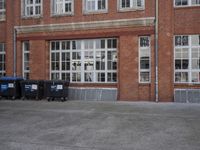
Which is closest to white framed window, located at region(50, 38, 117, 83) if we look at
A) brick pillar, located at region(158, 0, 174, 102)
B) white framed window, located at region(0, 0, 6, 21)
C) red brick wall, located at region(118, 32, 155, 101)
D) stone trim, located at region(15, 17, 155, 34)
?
red brick wall, located at region(118, 32, 155, 101)

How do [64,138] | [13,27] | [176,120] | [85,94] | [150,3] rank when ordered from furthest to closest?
[13,27]
[85,94]
[150,3]
[176,120]
[64,138]

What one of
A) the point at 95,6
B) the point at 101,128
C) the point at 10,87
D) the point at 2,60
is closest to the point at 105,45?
the point at 95,6

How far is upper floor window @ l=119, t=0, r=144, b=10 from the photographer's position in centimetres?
1845

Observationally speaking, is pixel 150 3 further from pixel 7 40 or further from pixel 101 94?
pixel 7 40

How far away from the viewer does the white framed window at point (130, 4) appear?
1840 centimetres

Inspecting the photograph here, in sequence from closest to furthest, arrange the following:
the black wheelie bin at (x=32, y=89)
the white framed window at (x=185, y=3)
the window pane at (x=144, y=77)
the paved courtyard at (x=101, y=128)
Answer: the paved courtyard at (x=101, y=128), the white framed window at (x=185, y=3), the window pane at (x=144, y=77), the black wheelie bin at (x=32, y=89)

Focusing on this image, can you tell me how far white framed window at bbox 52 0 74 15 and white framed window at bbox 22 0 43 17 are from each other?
104cm

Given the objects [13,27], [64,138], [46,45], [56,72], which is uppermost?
[13,27]

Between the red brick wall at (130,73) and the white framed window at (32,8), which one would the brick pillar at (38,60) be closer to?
the white framed window at (32,8)

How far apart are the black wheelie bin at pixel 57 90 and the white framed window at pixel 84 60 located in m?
→ 1.64

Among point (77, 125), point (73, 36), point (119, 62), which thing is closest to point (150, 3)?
point (119, 62)

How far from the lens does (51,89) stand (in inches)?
731

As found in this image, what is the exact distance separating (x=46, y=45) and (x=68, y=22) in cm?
207

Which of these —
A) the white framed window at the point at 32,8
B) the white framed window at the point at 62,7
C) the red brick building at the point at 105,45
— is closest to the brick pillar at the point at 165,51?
the red brick building at the point at 105,45
